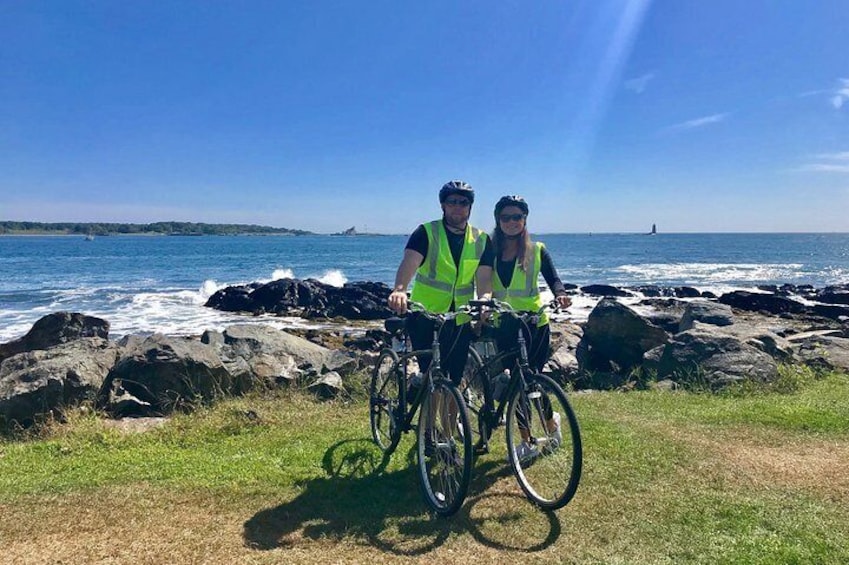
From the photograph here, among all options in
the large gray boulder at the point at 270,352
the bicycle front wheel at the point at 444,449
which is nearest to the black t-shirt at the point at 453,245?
the bicycle front wheel at the point at 444,449

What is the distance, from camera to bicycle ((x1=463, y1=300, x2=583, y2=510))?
14.7 feet

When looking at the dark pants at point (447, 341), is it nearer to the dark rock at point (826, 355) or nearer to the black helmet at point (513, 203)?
the black helmet at point (513, 203)

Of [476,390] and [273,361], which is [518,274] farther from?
[273,361]

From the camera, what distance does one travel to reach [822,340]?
13.7 metres

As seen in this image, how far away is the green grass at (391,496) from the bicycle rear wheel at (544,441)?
0.61ft

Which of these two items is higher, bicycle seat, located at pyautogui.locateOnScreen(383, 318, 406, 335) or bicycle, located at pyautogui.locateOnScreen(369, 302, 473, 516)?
bicycle seat, located at pyautogui.locateOnScreen(383, 318, 406, 335)

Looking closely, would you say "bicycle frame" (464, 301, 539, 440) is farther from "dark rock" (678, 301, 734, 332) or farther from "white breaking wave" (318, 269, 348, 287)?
"white breaking wave" (318, 269, 348, 287)

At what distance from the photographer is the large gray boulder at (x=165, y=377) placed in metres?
7.68

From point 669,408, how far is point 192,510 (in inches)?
230

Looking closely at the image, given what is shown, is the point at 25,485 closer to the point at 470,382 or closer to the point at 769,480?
the point at 470,382

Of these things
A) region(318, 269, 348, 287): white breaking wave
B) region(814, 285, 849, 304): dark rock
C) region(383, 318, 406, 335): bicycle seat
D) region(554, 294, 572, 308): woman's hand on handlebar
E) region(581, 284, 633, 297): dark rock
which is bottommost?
region(318, 269, 348, 287): white breaking wave

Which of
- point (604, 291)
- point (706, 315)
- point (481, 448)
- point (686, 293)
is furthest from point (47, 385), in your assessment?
point (686, 293)

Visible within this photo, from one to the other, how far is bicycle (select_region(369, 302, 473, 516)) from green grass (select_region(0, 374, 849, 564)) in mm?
201

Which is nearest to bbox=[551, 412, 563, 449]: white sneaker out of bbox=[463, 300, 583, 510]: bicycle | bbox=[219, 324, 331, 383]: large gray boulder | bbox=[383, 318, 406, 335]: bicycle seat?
bbox=[463, 300, 583, 510]: bicycle
